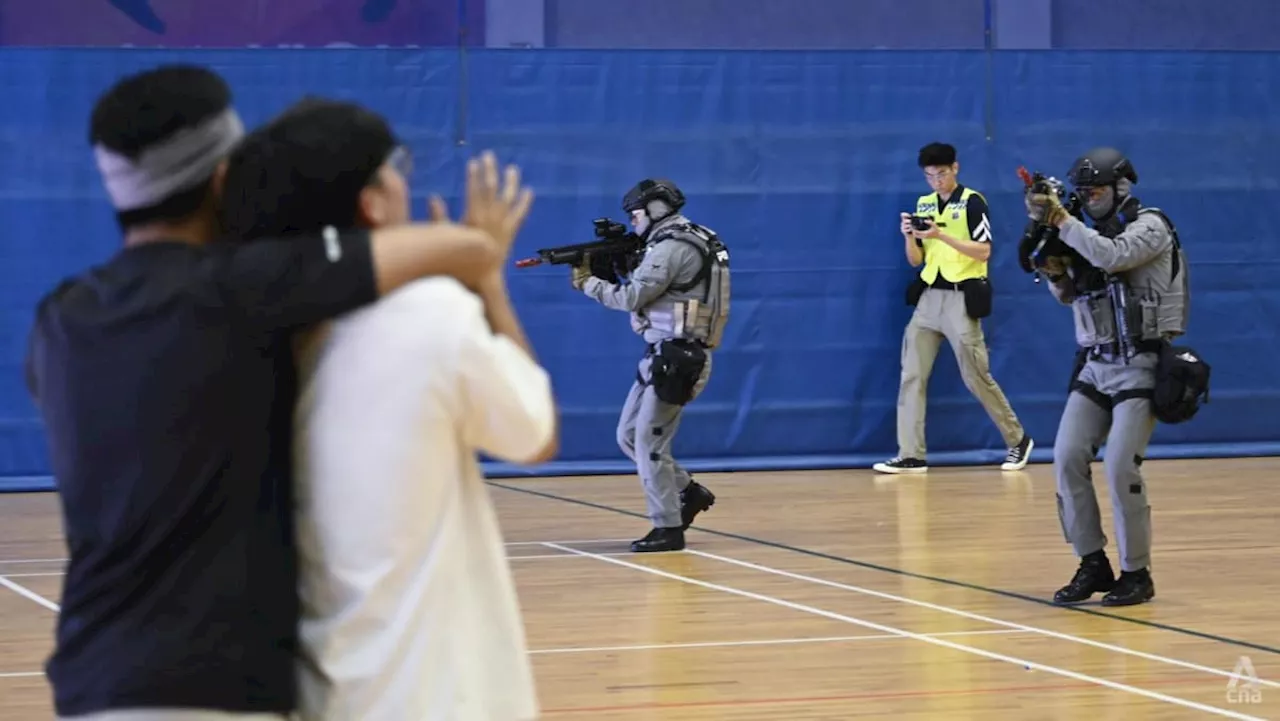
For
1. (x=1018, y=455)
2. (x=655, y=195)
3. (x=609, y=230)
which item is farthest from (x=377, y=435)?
(x=1018, y=455)

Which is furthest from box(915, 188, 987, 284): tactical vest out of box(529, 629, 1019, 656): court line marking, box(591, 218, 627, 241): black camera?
box(529, 629, 1019, 656): court line marking

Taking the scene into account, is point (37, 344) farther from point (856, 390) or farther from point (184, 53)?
point (856, 390)

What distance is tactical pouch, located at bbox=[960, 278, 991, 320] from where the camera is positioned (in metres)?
11.6

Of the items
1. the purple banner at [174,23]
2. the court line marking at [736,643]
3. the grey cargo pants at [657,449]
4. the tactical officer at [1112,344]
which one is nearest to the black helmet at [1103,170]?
the tactical officer at [1112,344]

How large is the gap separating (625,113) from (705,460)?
2.37m

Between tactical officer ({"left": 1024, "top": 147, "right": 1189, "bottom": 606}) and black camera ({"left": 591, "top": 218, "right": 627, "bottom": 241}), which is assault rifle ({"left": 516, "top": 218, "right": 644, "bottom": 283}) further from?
tactical officer ({"left": 1024, "top": 147, "right": 1189, "bottom": 606})

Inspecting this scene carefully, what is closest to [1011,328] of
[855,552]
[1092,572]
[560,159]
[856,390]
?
[856,390]

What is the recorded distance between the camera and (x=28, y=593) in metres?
7.40

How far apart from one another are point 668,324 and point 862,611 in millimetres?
2088

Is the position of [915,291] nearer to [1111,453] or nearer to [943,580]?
[943,580]

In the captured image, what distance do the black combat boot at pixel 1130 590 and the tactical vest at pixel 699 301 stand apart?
2327 millimetres

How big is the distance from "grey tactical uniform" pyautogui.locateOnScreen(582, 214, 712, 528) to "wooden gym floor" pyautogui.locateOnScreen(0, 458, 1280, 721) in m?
0.31

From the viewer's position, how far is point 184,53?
11.1 meters

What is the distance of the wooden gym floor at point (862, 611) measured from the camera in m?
5.23
